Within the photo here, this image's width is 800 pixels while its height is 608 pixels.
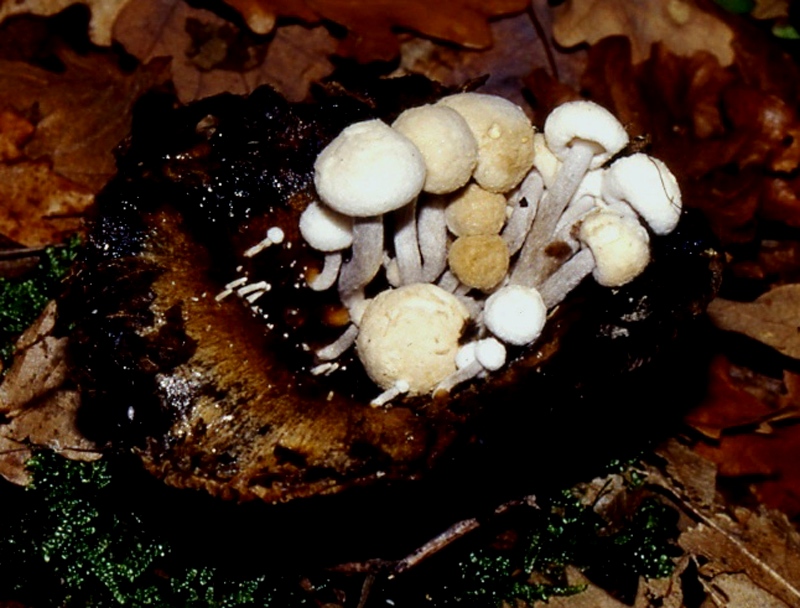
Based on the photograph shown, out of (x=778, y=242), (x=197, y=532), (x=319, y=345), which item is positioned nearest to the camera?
(x=319, y=345)

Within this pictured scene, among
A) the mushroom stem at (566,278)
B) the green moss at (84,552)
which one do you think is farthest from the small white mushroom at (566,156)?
the green moss at (84,552)

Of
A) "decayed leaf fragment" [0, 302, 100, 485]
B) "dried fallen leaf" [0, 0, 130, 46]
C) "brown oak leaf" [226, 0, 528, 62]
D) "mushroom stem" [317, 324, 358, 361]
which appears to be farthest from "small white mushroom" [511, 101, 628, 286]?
"dried fallen leaf" [0, 0, 130, 46]

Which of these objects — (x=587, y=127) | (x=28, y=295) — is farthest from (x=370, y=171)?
(x=28, y=295)

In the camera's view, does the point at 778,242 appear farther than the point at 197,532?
Yes

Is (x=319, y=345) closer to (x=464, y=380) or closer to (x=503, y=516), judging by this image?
(x=464, y=380)

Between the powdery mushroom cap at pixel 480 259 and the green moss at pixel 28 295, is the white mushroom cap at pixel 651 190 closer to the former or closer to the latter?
the powdery mushroom cap at pixel 480 259

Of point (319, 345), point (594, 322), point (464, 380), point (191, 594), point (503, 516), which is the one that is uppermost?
point (594, 322)

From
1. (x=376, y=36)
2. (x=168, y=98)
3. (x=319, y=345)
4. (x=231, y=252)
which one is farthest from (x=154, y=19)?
(x=319, y=345)
